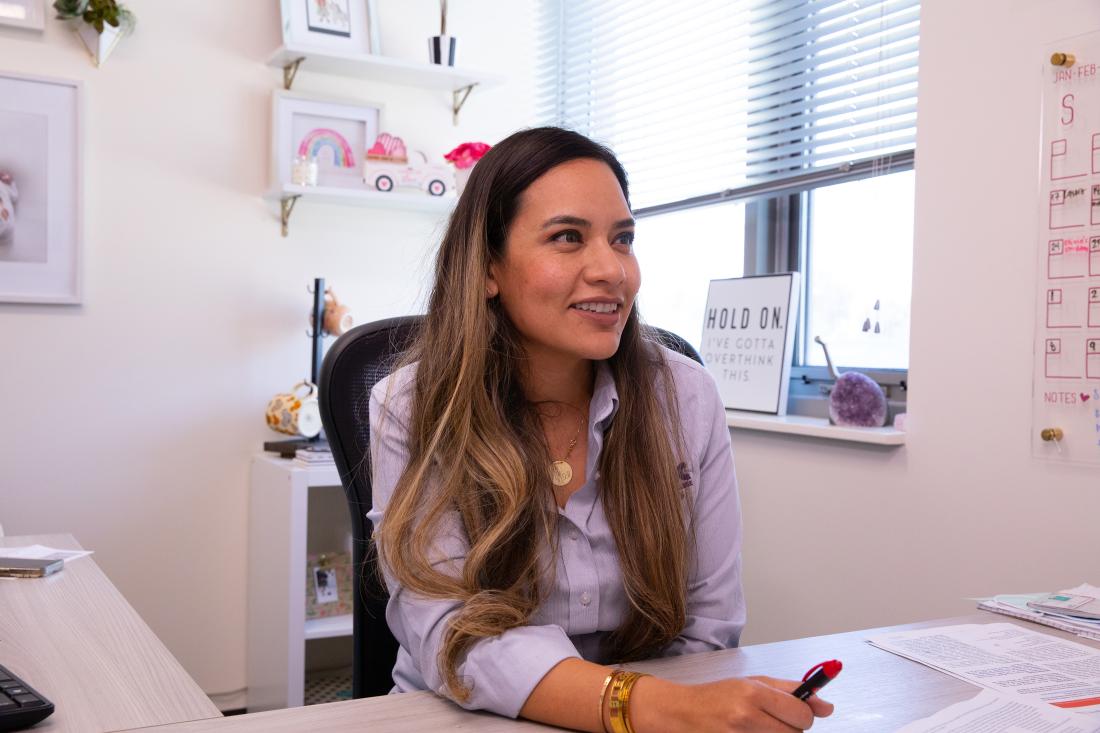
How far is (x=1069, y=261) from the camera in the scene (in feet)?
5.31

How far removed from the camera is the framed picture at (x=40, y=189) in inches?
104

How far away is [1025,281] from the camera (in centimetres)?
169

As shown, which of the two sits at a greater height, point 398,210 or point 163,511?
point 398,210

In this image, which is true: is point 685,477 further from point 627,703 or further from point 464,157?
point 464,157

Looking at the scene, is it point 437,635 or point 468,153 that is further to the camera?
point 468,153

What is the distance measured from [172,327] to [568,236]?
6.22 ft

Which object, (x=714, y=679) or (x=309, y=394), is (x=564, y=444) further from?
(x=309, y=394)

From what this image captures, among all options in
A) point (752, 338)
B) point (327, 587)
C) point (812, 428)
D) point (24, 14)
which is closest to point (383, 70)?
point (24, 14)

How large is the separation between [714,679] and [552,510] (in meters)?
0.31

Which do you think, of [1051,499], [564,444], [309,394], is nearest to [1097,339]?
[1051,499]

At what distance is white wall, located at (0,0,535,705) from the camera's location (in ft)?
8.86

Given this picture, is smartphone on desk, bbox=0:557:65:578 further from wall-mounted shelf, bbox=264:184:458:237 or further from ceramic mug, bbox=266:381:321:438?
wall-mounted shelf, bbox=264:184:458:237

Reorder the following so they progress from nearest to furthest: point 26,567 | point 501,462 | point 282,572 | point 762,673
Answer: point 762,673, point 501,462, point 26,567, point 282,572

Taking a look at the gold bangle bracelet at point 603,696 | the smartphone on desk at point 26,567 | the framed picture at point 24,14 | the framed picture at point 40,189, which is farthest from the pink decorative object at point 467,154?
the gold bangle bracelet at point 603,696
